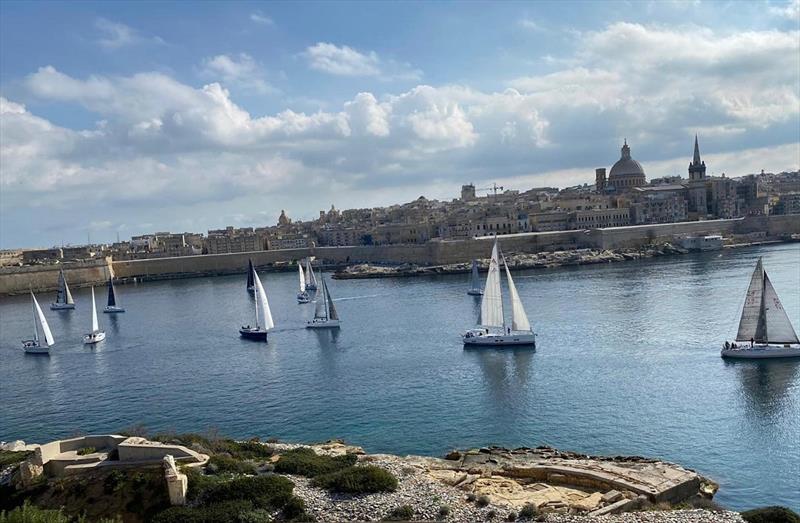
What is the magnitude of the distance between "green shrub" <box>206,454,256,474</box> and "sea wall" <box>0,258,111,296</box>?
241 ft

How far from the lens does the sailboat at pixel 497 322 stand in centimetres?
3062

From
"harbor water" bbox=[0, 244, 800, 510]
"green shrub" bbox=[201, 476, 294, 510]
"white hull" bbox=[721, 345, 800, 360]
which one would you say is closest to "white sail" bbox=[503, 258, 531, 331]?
"harbor water" bbox=[0, 244, 800, 510]

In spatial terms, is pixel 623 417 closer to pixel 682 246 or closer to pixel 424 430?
pixel 424 430

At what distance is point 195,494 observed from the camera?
12.3m

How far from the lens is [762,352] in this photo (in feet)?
82.6

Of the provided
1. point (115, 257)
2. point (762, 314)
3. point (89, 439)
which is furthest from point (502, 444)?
point (115, 257)

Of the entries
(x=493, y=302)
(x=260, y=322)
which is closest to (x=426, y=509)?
(x=493, y=302)

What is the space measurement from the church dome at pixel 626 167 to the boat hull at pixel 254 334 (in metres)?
81.4

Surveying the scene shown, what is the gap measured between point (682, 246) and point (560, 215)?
56.1 ft

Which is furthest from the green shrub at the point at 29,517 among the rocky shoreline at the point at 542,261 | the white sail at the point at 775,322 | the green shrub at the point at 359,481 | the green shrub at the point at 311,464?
the rocky shoreline at the point at 542,261

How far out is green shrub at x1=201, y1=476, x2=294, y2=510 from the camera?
39.9ft

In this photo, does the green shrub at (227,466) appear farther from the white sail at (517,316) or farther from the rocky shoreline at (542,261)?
the rocky shoreline at (542,261)

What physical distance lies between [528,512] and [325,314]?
28.6 m

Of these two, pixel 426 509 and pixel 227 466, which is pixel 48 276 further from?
pixel 426 509
